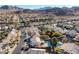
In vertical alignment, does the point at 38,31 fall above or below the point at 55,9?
below

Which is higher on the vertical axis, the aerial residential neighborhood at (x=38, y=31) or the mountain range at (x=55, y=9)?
the mountain range at (x=55, y=9)

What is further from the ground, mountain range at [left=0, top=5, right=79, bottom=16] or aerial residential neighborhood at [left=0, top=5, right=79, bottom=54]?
mountain range at [left=0, top=5, right=79, bottom=16]
